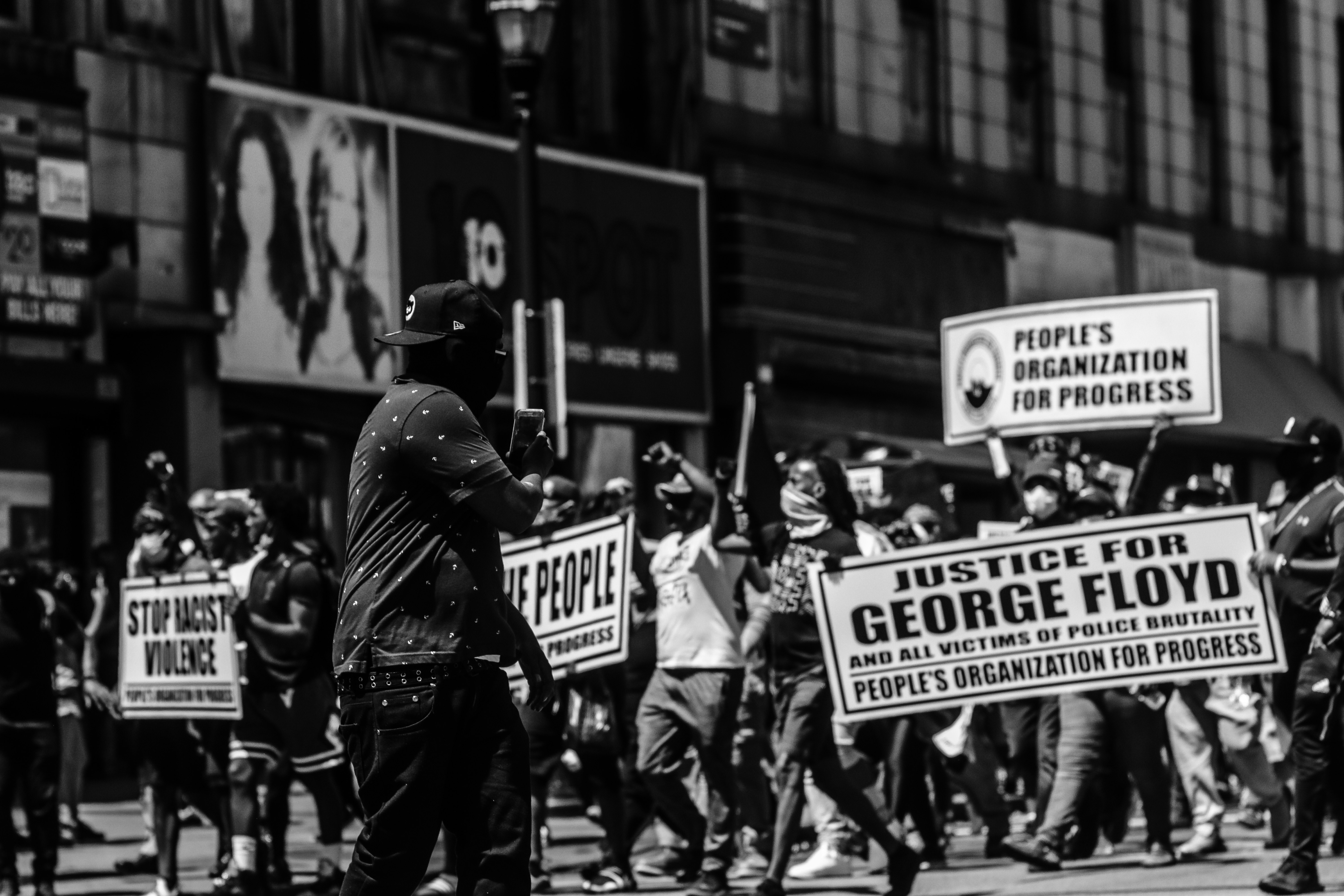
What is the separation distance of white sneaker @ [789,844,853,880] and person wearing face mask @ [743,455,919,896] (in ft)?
3.31

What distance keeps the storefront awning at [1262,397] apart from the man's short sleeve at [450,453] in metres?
29.5

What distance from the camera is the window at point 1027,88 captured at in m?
36.2

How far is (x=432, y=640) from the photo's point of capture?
25.3 ft

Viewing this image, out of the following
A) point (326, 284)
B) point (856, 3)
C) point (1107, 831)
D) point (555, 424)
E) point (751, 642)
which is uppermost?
point (856, 3)

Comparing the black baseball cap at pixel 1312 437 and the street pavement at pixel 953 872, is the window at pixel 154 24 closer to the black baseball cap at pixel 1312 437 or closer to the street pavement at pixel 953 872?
the street pavement at pixel 953 872

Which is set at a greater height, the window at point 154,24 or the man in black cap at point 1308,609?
the window at point 154,24

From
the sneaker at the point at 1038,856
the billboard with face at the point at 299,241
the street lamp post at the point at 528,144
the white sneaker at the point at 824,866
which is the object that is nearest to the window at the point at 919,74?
the billboard with face at the point at 299,241

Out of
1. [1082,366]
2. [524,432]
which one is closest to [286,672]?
[1082,366]

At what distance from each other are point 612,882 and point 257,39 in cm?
1236

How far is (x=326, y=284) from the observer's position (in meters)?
24.3

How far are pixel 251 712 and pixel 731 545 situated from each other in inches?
93.8

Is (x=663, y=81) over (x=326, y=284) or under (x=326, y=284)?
over

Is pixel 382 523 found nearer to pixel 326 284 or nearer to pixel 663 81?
pixel 326 284

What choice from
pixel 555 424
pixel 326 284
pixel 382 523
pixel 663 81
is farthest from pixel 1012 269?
pixel 382 523
